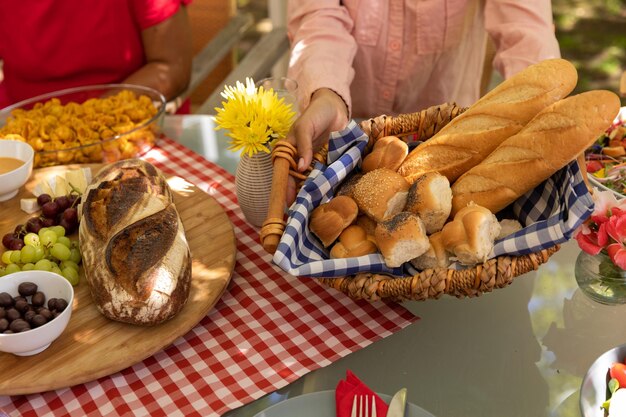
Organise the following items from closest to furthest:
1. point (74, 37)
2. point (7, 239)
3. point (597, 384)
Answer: point (597, 384)
point (7, 239)
point (74, 37)

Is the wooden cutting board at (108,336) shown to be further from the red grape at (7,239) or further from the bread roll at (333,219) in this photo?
the bread roll at (333,219)

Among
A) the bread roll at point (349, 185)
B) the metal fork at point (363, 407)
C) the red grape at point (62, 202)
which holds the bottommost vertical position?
the red grape at point (62, 202)

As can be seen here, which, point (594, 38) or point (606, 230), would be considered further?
point (594, 38)

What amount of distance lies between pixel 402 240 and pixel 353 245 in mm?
94

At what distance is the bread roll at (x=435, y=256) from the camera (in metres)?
0.99

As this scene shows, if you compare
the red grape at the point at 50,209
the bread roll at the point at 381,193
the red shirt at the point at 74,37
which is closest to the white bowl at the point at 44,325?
the red grape at the point at 50,209

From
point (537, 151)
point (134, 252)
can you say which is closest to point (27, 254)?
point (134, 252)

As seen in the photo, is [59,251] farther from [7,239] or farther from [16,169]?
[16,169]

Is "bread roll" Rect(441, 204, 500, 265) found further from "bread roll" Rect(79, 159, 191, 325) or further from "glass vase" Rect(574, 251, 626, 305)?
"bread roll" Rect(79, 159, 191, 325)

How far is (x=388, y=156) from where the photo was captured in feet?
3.78

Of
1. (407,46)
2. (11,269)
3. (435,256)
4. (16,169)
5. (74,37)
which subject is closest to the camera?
(435,256)

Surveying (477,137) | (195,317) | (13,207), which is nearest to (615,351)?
(477,137)

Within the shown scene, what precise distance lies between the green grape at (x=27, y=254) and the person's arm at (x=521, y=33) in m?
0.99

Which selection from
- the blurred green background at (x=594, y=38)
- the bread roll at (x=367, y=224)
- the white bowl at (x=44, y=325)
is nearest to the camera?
the white bowl at (x=44, y=325)
